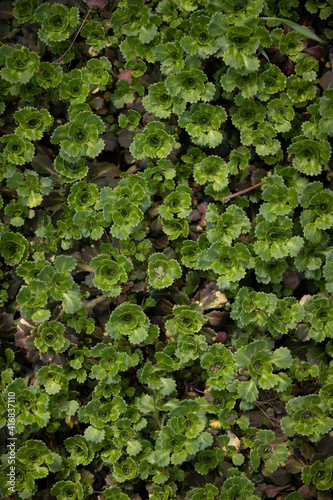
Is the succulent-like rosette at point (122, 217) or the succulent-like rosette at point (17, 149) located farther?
the succulent-like rosette at point (17, 149)

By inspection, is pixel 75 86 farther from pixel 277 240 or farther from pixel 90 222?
pixel 277 240

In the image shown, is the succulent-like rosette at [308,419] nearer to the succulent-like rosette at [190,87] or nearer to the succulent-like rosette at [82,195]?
the succulent-like rosette at [82,195]

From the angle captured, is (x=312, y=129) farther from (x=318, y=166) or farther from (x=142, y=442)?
(x=142, y=442)

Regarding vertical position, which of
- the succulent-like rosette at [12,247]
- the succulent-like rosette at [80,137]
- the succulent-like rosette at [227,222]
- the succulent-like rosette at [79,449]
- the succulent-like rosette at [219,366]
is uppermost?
the succulent-like rosette at [80,137]

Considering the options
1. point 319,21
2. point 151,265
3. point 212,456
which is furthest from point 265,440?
point 319,21

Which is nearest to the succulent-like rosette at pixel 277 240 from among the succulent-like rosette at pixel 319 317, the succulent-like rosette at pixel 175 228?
the succulent-like rosette at pixel 319 317

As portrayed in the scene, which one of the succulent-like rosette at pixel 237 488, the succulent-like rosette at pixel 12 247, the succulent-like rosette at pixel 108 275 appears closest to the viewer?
the succulent-like rosette at pixel 237 488

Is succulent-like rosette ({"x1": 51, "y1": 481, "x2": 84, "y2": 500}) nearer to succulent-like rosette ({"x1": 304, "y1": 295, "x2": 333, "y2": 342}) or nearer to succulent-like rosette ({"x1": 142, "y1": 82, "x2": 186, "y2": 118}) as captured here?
succulent-like rosette ({"x1": 304, "y1": 295, "x2": 333, "y2": 342})
